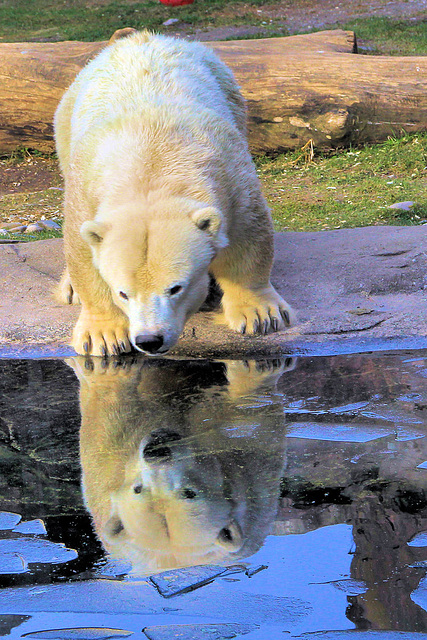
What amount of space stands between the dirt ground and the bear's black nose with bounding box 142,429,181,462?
4.42 meters

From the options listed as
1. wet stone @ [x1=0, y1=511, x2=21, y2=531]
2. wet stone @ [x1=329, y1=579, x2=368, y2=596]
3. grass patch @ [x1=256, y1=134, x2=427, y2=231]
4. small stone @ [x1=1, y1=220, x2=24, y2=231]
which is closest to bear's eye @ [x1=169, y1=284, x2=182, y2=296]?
wet stone @ [x1=0, y1=511, x2=21, y2=531]

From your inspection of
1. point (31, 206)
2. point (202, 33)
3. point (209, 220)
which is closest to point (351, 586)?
point (209, 220)

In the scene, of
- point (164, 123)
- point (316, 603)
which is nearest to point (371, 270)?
point (164, 123)

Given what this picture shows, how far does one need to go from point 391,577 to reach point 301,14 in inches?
505

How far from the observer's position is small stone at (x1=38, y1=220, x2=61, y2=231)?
6332mm

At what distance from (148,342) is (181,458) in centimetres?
66

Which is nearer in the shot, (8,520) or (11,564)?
(11,564)

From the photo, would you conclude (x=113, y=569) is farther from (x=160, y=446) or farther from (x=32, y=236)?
(x=32, y=236)

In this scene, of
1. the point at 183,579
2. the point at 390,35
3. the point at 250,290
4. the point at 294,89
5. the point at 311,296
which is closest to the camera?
the point at 183,579

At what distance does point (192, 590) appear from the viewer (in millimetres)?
1753

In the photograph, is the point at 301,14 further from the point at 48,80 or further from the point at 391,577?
the point at 391,577

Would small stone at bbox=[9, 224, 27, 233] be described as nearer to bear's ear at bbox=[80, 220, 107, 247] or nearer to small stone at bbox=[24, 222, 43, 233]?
small stone at bbox=[24, 222, 43, 233]

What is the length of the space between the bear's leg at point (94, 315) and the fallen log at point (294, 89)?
4.13m

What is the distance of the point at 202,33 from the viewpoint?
1234 cm
